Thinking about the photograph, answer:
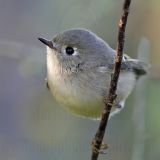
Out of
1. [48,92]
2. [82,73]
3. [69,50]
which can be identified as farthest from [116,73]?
[48,92]

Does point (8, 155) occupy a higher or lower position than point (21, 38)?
lower

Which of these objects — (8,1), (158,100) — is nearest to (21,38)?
(8,1)

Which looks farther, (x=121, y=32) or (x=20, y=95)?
(x=20, y=95)

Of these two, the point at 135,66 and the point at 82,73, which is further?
the point at 135,66

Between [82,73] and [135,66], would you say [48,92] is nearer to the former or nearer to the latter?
[135,66]

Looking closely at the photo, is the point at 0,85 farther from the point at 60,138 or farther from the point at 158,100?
the point at 158,100

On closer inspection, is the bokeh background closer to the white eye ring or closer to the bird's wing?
the bird's wing

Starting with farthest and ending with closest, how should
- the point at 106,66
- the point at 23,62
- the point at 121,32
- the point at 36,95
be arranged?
the point at 36,95 → the point at 23,62 → the point at 106,66 → the point at 121,32

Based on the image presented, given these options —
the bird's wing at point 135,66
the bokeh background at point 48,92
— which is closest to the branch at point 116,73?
the bird's wing at point 135,66
